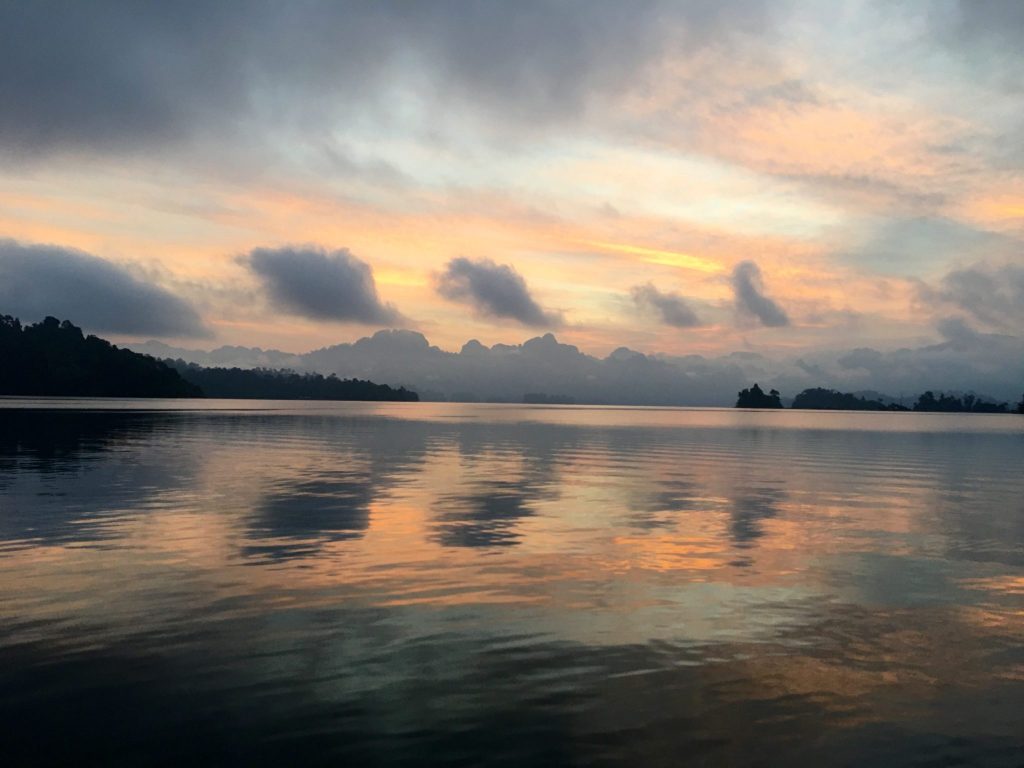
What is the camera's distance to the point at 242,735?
12.1 m

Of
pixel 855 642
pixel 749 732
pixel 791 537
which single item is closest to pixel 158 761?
pixel 749 732

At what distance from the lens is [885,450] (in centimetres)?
9831

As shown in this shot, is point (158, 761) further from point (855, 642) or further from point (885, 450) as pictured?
point (885, 450)

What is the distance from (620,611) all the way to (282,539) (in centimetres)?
1471

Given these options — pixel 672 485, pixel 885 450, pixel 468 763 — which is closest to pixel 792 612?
pixel 468 763

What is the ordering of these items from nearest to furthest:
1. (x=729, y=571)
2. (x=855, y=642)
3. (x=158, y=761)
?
(x=158, y=761)
(x=855, y=642)
(x=729, y=571)

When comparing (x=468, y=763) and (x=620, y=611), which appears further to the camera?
(x=620, y=611)

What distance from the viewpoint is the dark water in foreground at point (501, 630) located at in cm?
1230

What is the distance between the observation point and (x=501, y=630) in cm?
1806

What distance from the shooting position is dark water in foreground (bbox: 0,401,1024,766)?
12.3 meters

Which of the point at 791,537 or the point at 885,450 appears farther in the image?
the point at 885,450

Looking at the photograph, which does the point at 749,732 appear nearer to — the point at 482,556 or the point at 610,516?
the point at 482,556

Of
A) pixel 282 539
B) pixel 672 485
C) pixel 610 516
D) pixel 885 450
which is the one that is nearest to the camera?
pixel 282 539

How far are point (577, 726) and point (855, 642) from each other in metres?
8.61
